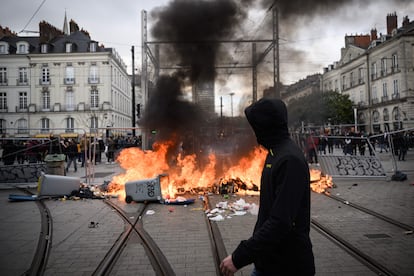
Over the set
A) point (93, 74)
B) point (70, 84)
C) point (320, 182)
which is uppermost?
point (93, 74)

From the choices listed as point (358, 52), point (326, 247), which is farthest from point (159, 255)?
point (358, 52)

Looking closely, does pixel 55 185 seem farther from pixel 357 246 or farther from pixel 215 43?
pixel 357 246

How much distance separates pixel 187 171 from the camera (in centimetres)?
1050

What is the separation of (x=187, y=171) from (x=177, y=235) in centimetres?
512

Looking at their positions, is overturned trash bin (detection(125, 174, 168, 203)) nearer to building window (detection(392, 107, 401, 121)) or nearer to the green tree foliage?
the green tree foliage

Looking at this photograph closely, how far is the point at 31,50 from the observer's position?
39.0m

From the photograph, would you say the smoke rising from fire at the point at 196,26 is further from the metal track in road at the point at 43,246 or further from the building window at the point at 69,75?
the building window at the point at 69,75

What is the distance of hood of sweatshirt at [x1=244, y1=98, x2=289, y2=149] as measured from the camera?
1958 mm

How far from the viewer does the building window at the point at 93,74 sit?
45.8 meters

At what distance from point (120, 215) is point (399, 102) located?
143 ft

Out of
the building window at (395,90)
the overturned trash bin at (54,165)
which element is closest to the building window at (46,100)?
the overturned trash bin at (54,165)

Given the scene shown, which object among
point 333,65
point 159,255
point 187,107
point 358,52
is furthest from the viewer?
point 333,65

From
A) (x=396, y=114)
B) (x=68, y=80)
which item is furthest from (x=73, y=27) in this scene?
(x=396, y=114)

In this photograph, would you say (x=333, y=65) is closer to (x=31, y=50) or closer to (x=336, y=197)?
(x=31, y=50)
